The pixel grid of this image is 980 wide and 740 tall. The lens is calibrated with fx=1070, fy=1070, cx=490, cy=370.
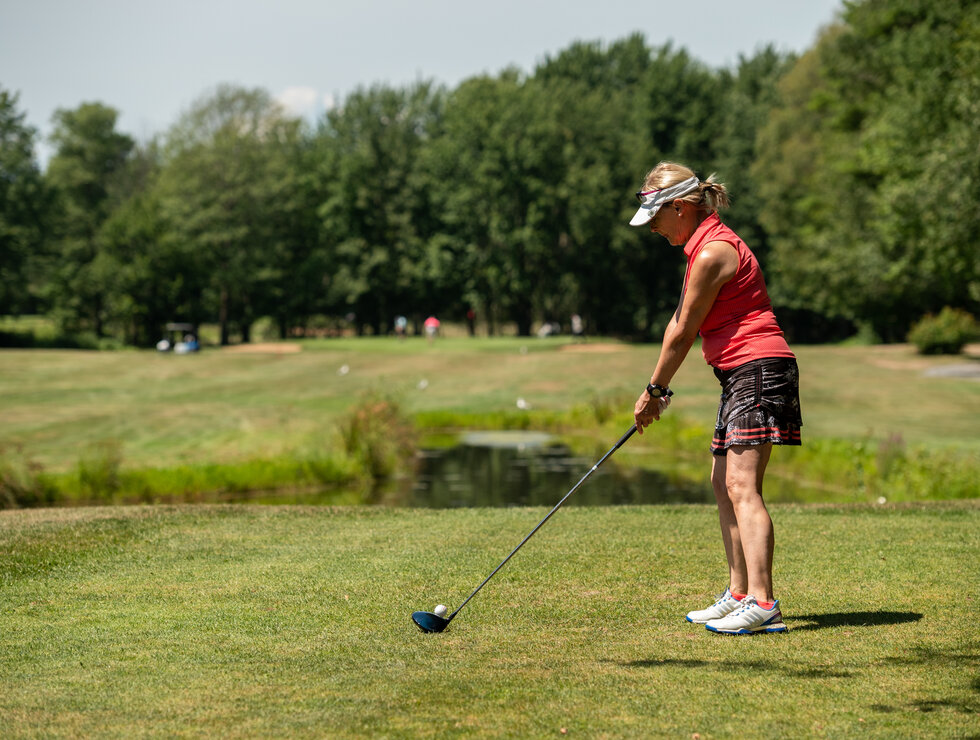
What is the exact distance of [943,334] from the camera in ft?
151

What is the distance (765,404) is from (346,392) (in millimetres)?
31950

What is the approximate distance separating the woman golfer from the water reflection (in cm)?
1017

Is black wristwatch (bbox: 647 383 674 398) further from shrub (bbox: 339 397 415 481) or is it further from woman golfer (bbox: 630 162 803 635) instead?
shrub (bbox: 339 397 415 481)

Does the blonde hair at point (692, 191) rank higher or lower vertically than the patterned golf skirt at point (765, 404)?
higher

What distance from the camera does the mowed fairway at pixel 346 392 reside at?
24.8 m

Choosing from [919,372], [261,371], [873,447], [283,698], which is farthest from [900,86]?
[283,698]

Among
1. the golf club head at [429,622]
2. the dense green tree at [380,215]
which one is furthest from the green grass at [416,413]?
the dense green tree at [380,215]

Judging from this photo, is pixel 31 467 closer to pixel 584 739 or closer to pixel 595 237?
pixel 584 739

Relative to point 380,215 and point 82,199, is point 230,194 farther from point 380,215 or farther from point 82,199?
point 82,199

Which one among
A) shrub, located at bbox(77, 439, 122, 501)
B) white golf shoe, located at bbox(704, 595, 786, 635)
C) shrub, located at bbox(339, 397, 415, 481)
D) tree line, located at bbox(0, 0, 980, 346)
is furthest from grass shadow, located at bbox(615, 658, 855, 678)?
tree line, located at bbox(0, 0, 980, 346)

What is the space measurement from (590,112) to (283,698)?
242 ft

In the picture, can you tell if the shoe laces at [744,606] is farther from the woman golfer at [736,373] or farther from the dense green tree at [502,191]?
the dense green tree at [502,191]

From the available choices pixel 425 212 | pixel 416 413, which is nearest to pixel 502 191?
pixel 425 212

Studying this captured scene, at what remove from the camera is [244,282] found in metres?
72.4
